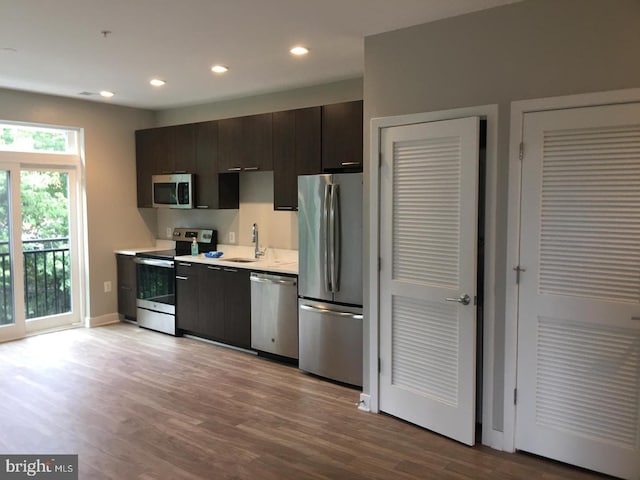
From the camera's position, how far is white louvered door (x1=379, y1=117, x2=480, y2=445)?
3.12m

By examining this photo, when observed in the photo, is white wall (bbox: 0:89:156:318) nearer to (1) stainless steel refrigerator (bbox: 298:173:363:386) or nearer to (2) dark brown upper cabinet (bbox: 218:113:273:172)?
(2) dark brown upper cabinet (bbox: 218:113:273:172)

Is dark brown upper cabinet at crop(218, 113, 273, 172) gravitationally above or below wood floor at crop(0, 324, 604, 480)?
above

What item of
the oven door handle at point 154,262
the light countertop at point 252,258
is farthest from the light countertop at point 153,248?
the oven door handle at point 154,262

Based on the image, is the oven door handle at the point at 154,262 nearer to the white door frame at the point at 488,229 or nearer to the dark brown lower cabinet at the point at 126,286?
the dark brown lower cabinet at the point at 126,286

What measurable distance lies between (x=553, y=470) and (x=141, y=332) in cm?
462

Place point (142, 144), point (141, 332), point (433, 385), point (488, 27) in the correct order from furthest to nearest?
1. point (142, 144)
2. point (141, 332)
3. point (433, 385)
4. point (488, 27)

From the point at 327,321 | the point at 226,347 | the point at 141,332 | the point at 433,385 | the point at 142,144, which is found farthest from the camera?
the point at 142,144

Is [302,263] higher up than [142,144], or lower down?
lower down

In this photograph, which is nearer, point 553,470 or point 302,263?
point 553,470

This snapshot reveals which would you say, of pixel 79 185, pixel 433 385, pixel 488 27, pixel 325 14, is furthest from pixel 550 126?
pixel 79 185

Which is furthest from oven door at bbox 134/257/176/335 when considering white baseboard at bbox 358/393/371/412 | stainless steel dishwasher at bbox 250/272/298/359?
white baseboard at bbox 358/393/371/412

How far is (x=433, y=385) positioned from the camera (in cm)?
333

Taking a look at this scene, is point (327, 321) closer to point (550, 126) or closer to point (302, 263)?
point (302, 263)

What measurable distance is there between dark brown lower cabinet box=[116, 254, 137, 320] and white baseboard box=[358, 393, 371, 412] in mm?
3580
